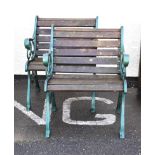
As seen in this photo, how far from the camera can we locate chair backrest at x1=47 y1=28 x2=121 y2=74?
420cm

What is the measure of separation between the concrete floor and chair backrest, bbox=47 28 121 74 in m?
0.64

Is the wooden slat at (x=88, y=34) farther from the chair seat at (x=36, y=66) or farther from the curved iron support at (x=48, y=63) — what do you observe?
the chair seat at (x=36, y=66)

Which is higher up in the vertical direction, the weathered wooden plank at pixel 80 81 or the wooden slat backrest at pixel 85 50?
the wooden slat backrest at pixel 85 50

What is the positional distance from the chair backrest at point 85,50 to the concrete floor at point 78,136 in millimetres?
642

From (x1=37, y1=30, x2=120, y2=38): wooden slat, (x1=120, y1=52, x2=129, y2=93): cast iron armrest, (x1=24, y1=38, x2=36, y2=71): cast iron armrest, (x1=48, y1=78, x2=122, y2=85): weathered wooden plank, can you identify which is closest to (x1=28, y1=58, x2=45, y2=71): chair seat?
(x1=24, y1=38, x2=36, y2=71): cast iron armrest

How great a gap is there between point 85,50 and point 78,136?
3.59 ft

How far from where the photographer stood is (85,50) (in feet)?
13.9

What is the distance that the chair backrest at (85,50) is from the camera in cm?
420

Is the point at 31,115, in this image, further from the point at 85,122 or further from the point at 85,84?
the point at 85,84

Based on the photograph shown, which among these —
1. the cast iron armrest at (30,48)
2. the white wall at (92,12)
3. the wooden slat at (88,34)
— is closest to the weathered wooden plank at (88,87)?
the wooden slat at (88,34)

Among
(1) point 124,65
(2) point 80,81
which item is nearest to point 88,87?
(2) point 80,81

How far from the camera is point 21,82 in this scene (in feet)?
19.0

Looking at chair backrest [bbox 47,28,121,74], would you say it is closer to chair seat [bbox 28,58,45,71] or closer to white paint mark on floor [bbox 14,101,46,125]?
chair seat [bbox 28,58,45,71]

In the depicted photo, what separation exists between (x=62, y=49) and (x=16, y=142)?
4.20 ft
